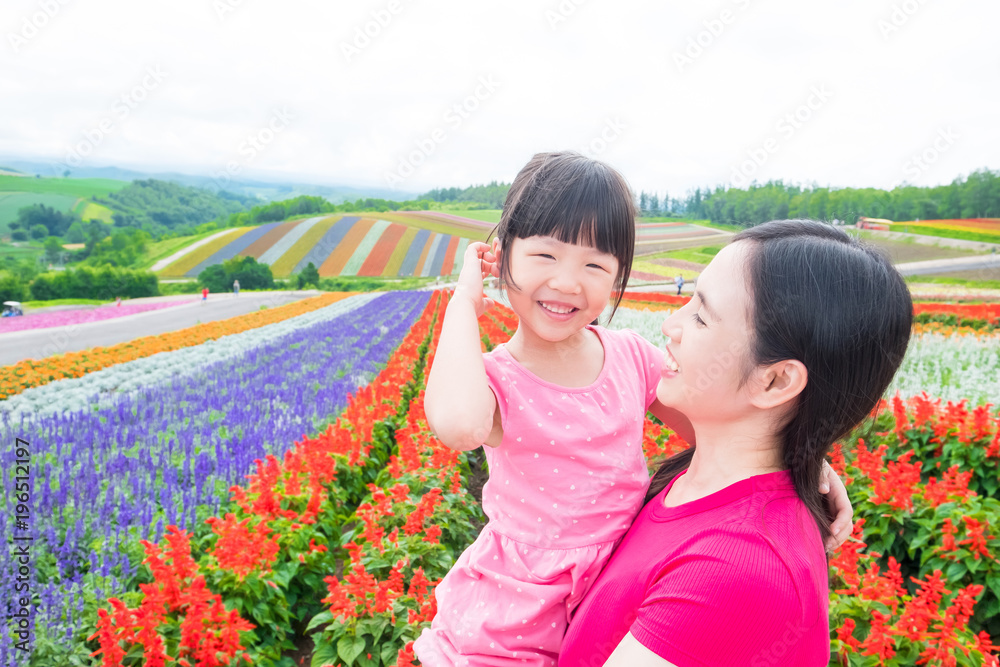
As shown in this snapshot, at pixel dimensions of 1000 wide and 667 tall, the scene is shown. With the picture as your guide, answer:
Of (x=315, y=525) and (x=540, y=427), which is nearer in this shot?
(x=540, y=427)

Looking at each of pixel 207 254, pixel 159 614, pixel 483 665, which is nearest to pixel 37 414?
pixel 159 614

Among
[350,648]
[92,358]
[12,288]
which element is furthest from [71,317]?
[350,648]

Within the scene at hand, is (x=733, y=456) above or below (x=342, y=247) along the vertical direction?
above

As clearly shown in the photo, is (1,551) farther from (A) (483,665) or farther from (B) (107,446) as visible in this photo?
(A) (483,665)

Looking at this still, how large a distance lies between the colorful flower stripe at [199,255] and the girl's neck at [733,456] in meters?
43.4

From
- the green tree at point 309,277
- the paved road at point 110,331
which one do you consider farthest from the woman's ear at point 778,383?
the green tree at point 309,277

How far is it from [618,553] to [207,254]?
47.8 meters

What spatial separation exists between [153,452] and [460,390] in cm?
455

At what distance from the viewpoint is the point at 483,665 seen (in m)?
1.17

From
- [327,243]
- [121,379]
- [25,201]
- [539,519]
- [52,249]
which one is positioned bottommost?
[121,379]

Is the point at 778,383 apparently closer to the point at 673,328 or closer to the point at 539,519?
the point at 673,328

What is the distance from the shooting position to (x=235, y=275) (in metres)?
36.6

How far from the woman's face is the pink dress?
28 cm

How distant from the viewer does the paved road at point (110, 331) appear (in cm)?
1226
